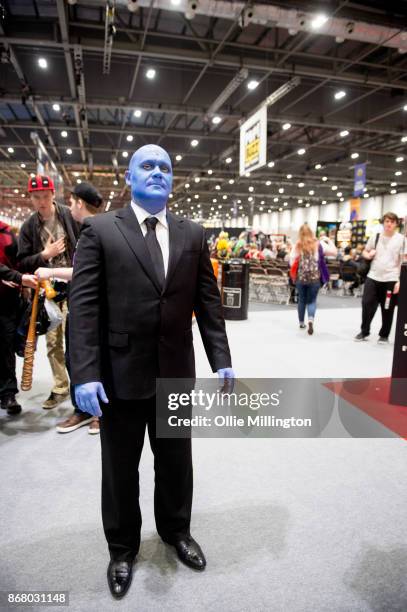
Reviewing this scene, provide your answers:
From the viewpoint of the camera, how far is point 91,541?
74.6 inches

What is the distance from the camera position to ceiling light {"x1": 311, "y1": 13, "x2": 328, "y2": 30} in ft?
23.8

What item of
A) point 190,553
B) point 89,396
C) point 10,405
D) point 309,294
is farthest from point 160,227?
point 309,294

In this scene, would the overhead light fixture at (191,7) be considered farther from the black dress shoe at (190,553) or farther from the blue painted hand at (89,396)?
the black dress shoe at (190,553)

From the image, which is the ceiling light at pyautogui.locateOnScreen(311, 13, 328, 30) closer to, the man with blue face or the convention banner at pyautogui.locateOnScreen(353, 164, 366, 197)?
the man with blue face

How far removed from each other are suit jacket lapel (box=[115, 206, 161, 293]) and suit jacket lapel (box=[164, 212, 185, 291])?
0.23ft

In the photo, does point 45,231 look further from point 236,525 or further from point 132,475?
point 236,525

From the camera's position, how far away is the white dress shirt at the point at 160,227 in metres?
1.52

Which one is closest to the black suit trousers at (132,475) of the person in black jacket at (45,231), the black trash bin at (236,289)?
the person in black jacket at (45,231)

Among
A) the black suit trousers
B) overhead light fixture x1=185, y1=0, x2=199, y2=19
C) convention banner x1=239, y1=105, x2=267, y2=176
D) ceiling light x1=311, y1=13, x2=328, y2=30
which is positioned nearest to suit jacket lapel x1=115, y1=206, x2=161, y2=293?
the black suit trousers

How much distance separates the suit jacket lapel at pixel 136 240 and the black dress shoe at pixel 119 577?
44.2 inches

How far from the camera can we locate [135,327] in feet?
4.86

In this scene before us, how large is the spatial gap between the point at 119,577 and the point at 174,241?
1322 mm

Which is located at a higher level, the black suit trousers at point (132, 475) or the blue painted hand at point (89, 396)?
the blue painted hand at point (89, 396)

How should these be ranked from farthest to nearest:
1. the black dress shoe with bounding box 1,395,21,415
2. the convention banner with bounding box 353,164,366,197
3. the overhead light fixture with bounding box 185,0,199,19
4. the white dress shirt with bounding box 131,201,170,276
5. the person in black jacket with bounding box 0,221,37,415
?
the convention banner with bounding box 353,164,366,197
the overhead light fixture with bounding box 185,0,199,19
the black dress shoe with bounding box 1,395,21,415
the person in black jacket with bounding box 0,221,37,415
the white dress shirt with bounding box 131,201,170,276
